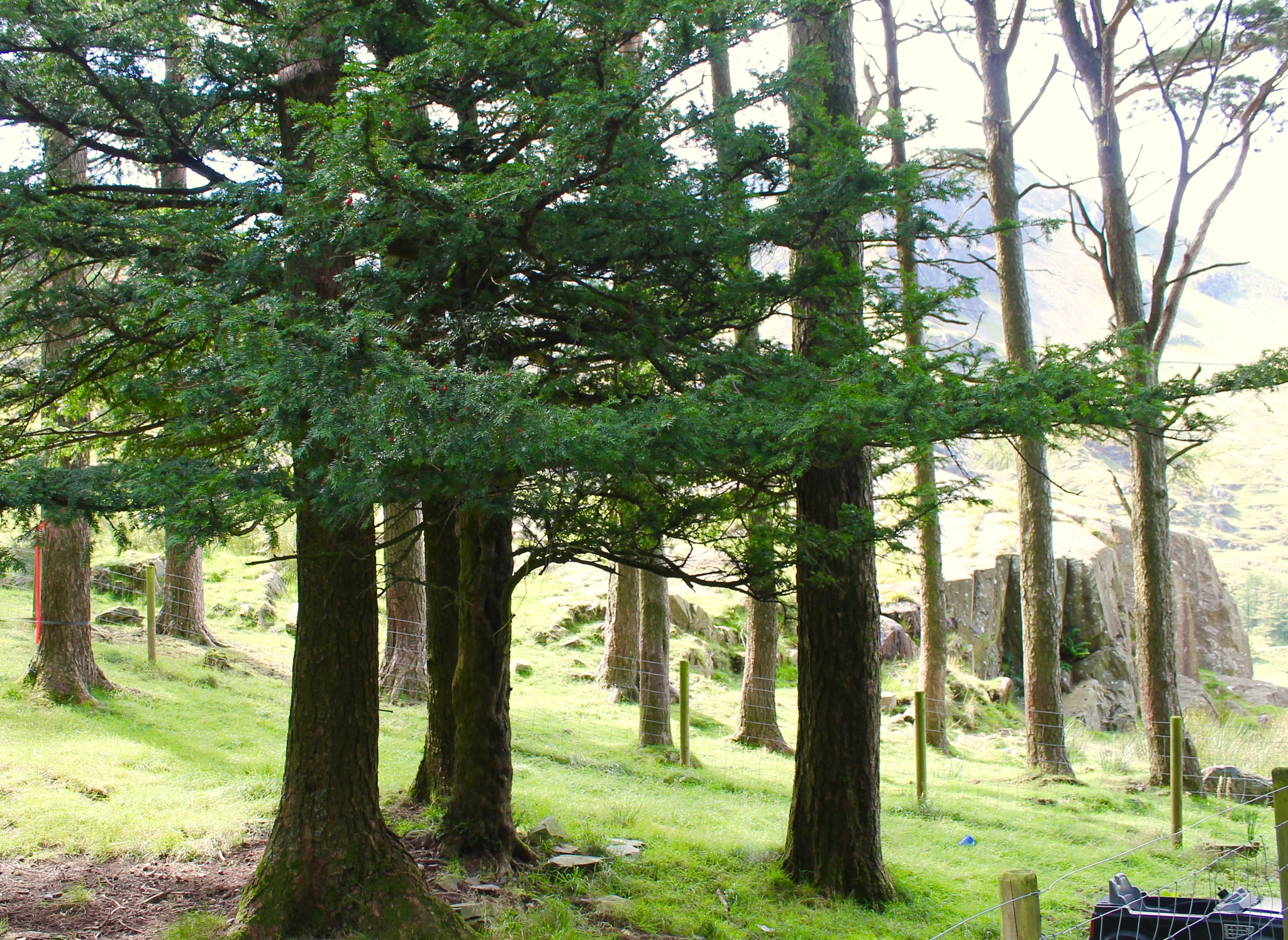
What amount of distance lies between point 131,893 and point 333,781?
1613 mm

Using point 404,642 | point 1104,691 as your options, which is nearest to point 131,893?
point 404,642

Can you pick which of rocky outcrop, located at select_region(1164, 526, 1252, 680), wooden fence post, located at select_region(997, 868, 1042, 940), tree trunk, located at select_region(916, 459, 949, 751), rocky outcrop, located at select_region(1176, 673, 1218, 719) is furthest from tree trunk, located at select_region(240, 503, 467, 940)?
rocky outcrop, located at select_region(1164, 526, 1252, 680)

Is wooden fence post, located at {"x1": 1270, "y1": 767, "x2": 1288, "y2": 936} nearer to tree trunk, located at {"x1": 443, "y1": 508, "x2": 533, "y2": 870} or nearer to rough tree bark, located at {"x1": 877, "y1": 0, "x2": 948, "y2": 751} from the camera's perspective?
tree trunk, located at {"x1": 443, "y1": 508, "x2": 533, "y2": 870}

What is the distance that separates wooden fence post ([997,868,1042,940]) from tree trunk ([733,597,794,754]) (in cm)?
907

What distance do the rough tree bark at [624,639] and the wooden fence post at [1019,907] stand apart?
11.2 metres

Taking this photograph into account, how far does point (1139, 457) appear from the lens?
1228 centimetres

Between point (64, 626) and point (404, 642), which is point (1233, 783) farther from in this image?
point (64, 626)

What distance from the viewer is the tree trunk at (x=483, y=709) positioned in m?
6.45

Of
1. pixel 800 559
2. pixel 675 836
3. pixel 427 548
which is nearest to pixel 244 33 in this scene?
pixel 427 548

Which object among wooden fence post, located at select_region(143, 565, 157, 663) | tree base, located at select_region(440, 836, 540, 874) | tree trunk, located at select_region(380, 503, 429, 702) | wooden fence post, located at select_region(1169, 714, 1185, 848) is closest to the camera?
tree base, located at select_region(440, 836, 540, 874)

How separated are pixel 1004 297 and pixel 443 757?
989cm

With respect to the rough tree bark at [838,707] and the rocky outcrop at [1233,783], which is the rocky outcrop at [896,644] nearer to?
the rocky outcrop at [1233,783]

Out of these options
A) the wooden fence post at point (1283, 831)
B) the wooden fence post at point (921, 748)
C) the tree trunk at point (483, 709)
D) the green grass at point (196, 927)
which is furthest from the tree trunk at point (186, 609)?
the wooden fence post at point (1283, 831)

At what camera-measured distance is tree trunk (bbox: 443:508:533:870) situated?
6445mm
